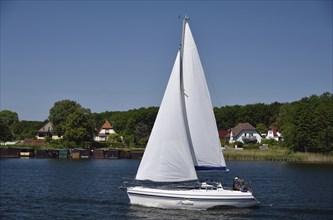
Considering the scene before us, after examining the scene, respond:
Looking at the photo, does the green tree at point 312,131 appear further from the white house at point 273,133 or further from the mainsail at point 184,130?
the mainsail at point 184,130

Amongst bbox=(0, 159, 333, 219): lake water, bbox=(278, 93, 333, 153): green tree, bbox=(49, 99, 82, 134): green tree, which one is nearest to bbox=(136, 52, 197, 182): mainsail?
bbox=(0, 159, 333, 219): lake water

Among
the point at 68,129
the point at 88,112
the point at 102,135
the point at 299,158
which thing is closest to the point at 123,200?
the point at 299,158

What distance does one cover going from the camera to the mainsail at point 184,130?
3491 cm

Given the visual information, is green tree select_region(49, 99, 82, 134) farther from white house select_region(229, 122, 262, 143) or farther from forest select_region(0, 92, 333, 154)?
white house select_region(229, 122, 262, 143)

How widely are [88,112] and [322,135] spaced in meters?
69.8

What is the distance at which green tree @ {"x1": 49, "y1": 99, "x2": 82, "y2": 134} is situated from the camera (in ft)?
457

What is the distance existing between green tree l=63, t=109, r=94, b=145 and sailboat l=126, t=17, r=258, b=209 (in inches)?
3587

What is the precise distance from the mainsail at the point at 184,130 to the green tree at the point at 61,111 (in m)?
106

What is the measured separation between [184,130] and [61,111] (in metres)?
109

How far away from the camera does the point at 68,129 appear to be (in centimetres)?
12550

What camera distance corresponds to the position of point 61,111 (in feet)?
458

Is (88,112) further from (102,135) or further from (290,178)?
(290,178)

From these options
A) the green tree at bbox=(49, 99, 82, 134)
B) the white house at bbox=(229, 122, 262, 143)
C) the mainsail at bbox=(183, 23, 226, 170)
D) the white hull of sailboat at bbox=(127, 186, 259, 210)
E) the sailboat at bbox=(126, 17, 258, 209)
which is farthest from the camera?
the white house at bbox=(229, 122, 262, 143)

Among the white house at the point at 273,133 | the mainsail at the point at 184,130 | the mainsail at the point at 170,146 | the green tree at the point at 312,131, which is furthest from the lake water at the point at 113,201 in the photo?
the white house at the point at 273,133
